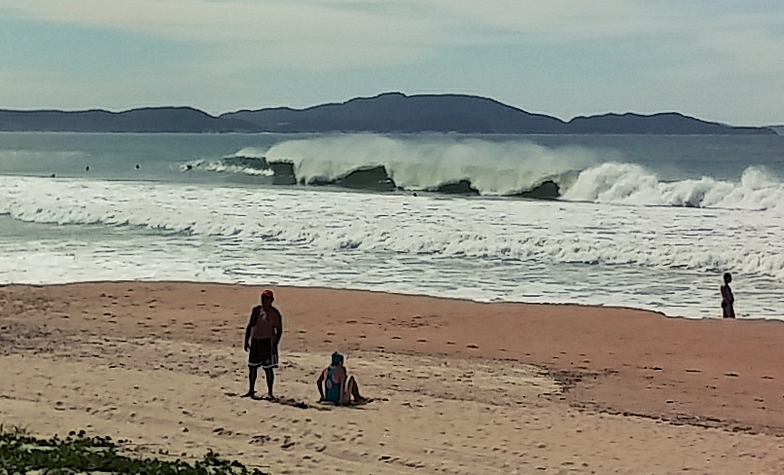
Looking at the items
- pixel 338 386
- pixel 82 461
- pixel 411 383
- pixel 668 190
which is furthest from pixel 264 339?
pixel 668 190

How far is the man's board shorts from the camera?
10727 millimetres

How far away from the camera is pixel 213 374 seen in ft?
39.3

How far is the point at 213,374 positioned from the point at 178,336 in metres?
3.01

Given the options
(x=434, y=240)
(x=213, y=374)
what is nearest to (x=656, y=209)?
(x=434, y=240)

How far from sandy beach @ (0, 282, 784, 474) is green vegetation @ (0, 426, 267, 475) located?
392mm

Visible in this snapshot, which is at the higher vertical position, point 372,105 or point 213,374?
point 372,105

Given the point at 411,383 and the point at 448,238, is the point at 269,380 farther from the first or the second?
the point at 448,238

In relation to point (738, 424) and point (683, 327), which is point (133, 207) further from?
point (738, 424)

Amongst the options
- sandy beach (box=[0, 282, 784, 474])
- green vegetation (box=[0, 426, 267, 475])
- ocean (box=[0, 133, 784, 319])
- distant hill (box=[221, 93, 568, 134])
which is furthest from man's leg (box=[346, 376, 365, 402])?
distant hill (box=[221, 93, 568, 134])

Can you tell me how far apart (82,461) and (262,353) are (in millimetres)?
3570

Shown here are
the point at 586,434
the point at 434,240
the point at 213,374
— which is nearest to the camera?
the point at 586,434

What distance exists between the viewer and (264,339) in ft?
35.4

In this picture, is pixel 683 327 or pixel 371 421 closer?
pixel 371 421

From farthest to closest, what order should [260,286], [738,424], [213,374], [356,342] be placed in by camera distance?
[260,286], [356,342], [213,374], [738,424]
